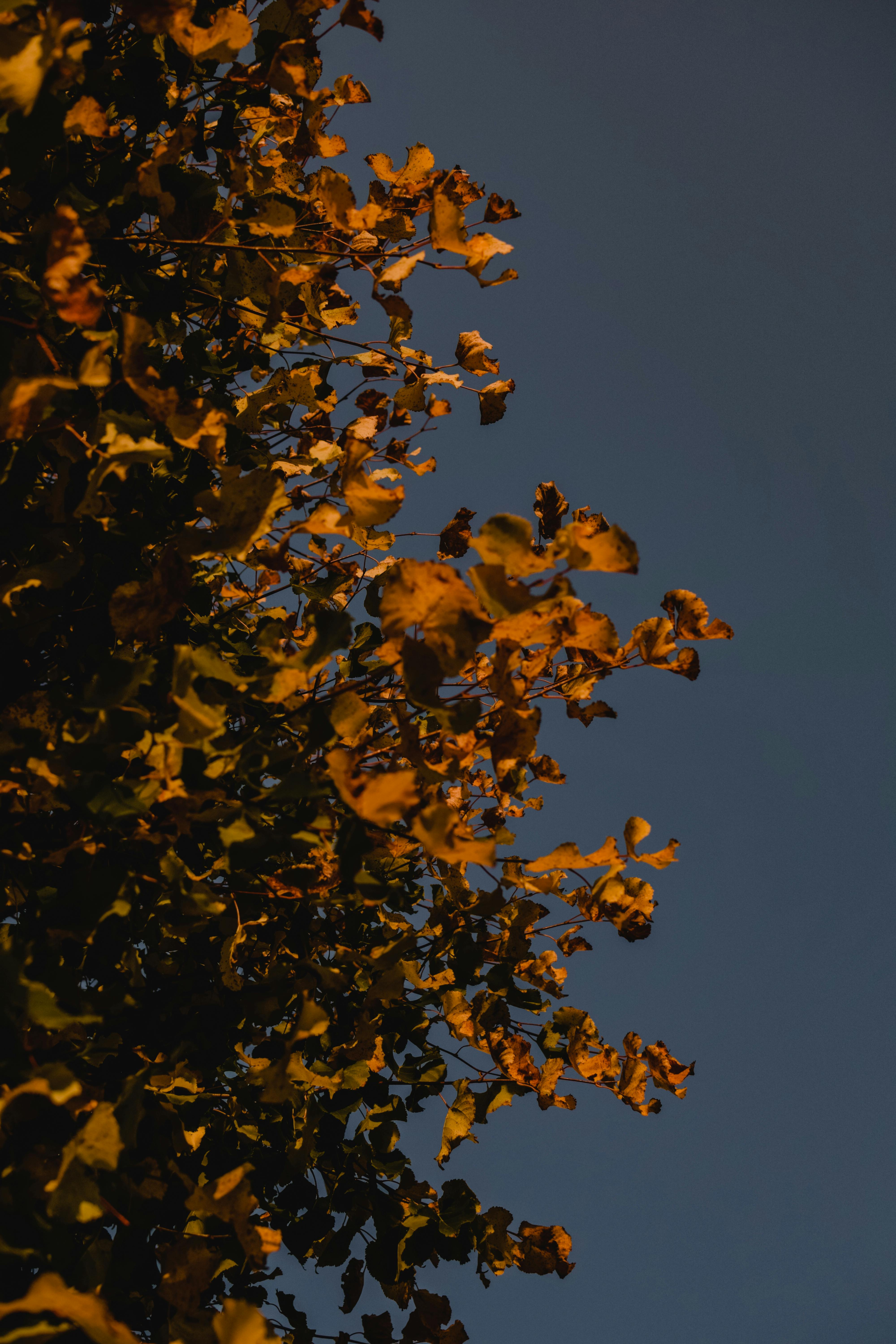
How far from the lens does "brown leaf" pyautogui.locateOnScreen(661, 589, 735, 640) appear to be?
1.49 m

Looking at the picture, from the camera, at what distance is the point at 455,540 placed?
2119 mm

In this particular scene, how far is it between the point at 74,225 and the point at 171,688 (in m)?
0.64

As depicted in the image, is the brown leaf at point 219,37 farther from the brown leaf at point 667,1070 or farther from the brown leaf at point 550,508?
the brown leaf at point 667,1070

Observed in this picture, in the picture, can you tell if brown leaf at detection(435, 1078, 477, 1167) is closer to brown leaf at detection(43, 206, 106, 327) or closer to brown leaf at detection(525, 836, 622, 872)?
brown leaf at detection(525, 836, 622, 872)

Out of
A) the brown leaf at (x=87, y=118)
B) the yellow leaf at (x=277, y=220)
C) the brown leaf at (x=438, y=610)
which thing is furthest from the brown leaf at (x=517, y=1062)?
the brown leaf at (x=87, y=118)

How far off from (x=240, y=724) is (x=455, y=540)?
86cm

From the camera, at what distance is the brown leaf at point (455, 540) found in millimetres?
2117

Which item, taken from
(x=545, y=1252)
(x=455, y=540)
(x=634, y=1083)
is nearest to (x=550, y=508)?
(x=455, y=540)

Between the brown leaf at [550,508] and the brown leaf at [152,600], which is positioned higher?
the brown leaf at [550,508]

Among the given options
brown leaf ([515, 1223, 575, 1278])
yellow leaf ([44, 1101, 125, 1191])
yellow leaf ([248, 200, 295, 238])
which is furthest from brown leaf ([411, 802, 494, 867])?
brown leaf ([515, 1223, 575, 1278])

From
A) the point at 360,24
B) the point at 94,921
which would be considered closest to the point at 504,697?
the point at 94,921

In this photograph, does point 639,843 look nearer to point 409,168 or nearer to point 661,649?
point 661,649

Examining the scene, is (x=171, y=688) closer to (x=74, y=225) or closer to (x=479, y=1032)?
(x=74, y=225)

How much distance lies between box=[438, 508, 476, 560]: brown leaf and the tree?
0.01 meters
